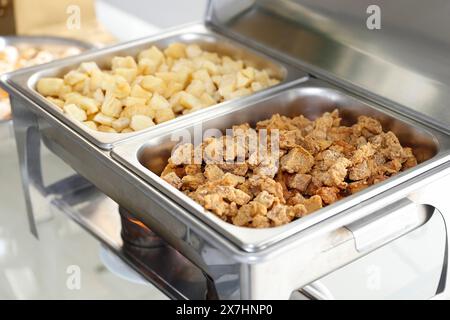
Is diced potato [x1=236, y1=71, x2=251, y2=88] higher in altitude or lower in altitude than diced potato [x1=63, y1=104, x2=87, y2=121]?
higher

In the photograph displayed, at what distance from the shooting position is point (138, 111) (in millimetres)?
1340

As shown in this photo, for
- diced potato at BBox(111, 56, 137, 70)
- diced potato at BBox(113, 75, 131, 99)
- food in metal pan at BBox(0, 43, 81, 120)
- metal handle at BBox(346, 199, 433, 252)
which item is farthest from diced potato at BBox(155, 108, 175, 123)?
food in metal pan at BBox(0, 43, 81, 120)

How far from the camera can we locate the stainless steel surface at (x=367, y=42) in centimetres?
125

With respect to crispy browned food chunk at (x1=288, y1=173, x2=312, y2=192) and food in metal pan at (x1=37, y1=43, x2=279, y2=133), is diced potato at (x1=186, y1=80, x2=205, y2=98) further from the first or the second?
crispy browned food chunk at (x1=288, y1=173, x2=312, y2=192)

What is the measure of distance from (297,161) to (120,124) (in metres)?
0.38

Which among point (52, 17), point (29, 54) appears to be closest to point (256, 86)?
point (29, 54)

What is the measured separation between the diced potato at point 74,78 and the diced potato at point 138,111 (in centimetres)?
15

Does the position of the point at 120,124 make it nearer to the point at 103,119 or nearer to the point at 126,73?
the point at 103,119

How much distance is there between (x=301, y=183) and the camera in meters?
1.12

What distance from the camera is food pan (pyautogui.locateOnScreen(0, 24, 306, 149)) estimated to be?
125 cm

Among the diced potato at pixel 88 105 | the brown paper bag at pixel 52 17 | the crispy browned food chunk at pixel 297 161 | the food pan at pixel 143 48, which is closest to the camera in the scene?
the crispy browned food chunk at pixel 297 161

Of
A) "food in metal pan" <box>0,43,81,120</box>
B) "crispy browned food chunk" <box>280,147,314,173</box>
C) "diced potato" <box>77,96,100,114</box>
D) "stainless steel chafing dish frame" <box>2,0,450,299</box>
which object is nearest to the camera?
"stainless steel chafing dish frame" <box>2,0,450,299</box>

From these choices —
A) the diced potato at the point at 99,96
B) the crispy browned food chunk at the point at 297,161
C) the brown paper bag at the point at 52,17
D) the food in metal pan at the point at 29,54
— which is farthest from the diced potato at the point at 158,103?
the brown paper bag at the point at 52,17

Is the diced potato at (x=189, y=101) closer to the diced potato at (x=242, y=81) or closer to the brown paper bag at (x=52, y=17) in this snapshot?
the diced potato at (x=242, y=81)
